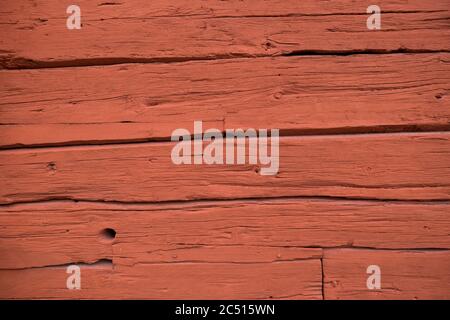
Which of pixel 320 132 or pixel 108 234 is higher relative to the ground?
pixel 320 132

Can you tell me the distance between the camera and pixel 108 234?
3.56 ft

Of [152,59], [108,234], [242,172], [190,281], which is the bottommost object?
[190,281]

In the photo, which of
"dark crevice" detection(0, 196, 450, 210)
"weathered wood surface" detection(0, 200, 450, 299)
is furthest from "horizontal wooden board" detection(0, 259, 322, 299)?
"dark crevice" detection(0, 196, 450, 210)

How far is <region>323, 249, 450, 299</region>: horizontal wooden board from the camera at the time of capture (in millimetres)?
1047

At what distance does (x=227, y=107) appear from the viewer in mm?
1047

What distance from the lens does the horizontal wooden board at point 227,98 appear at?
1.02 metres

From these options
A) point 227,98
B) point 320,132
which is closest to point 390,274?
point 320,132

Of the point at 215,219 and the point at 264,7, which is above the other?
the point at 264,7

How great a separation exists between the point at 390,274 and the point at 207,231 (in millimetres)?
532

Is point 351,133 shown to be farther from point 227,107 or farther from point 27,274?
point 27,274

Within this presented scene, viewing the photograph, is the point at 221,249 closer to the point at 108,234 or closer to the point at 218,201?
the point at 218,201

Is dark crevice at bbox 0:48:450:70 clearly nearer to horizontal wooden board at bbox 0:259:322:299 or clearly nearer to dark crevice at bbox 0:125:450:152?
dark crevice at bbox 0:125:450:152

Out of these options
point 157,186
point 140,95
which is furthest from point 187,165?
Result: point 140,95

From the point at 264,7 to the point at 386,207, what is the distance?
66 centimetres
